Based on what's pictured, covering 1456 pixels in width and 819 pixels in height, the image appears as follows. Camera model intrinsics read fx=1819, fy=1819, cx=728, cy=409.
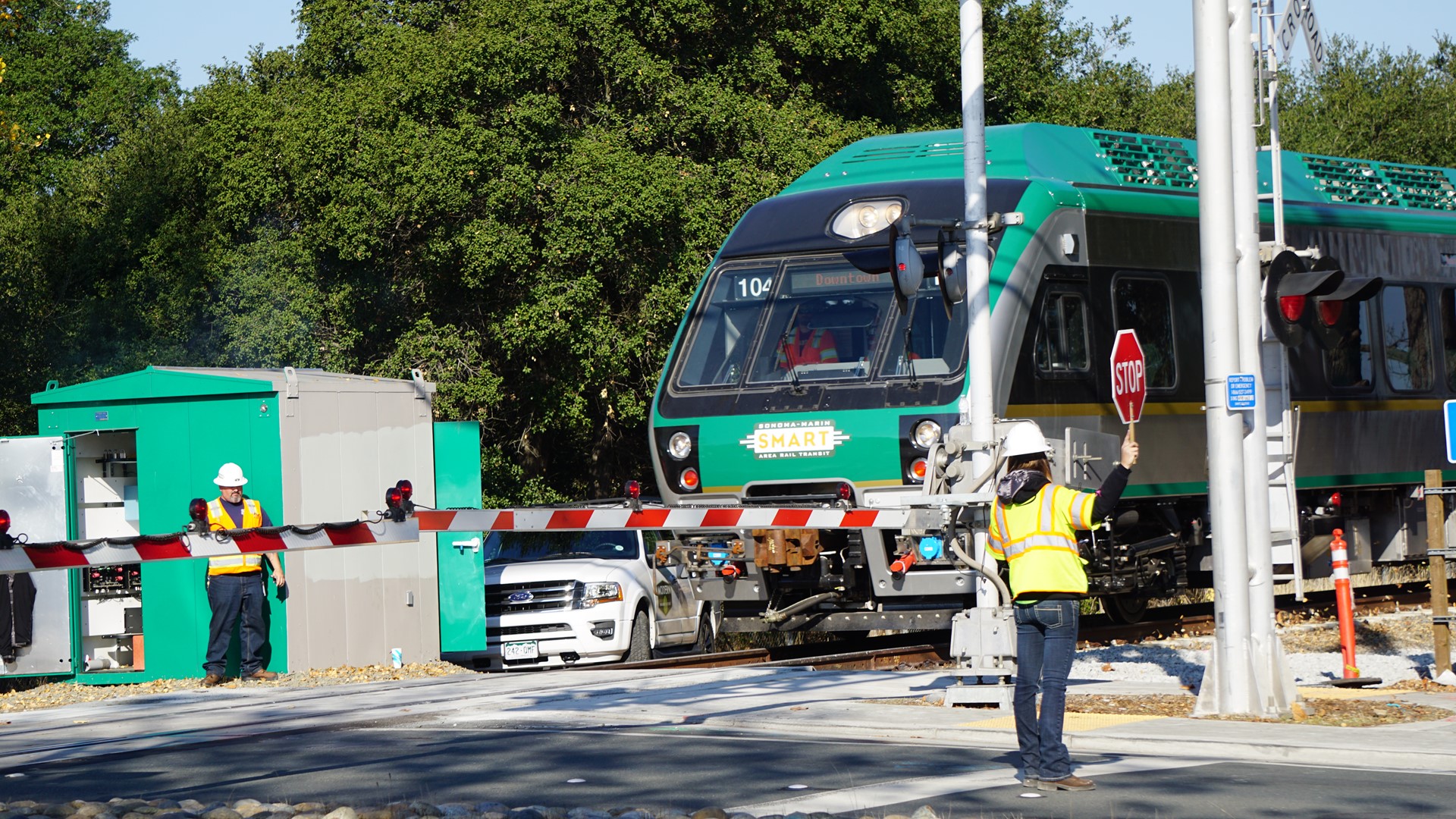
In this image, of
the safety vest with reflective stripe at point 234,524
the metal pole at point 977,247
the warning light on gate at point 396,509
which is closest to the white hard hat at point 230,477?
the safety vest with reflective stripe at point 234,524

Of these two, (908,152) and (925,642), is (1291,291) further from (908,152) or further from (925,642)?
(925,642)

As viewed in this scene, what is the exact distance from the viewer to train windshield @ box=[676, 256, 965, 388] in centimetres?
1408

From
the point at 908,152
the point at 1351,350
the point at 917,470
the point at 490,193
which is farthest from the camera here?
the point at 490,193

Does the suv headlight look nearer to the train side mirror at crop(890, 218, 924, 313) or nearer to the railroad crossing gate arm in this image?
the railroad crossing gate arm

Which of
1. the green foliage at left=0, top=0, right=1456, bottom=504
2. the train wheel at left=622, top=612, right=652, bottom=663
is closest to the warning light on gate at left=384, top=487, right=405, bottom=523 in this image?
the train wheel at left=622, top=612, right=652, bottom=663

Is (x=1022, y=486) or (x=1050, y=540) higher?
(x=1022, y=486)

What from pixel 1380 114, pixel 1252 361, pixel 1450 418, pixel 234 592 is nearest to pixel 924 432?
pixel 1252 361

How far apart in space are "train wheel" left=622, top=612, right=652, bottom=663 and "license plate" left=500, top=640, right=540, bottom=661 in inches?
36.7

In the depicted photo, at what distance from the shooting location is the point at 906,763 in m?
9.17

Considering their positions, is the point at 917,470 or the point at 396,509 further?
the point at 917,470

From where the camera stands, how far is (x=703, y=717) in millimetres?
11211

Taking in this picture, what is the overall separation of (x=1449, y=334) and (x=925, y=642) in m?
6.43

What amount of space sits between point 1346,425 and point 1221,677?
7.58m

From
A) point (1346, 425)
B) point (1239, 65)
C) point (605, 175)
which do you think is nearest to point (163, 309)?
point (605, 175)
